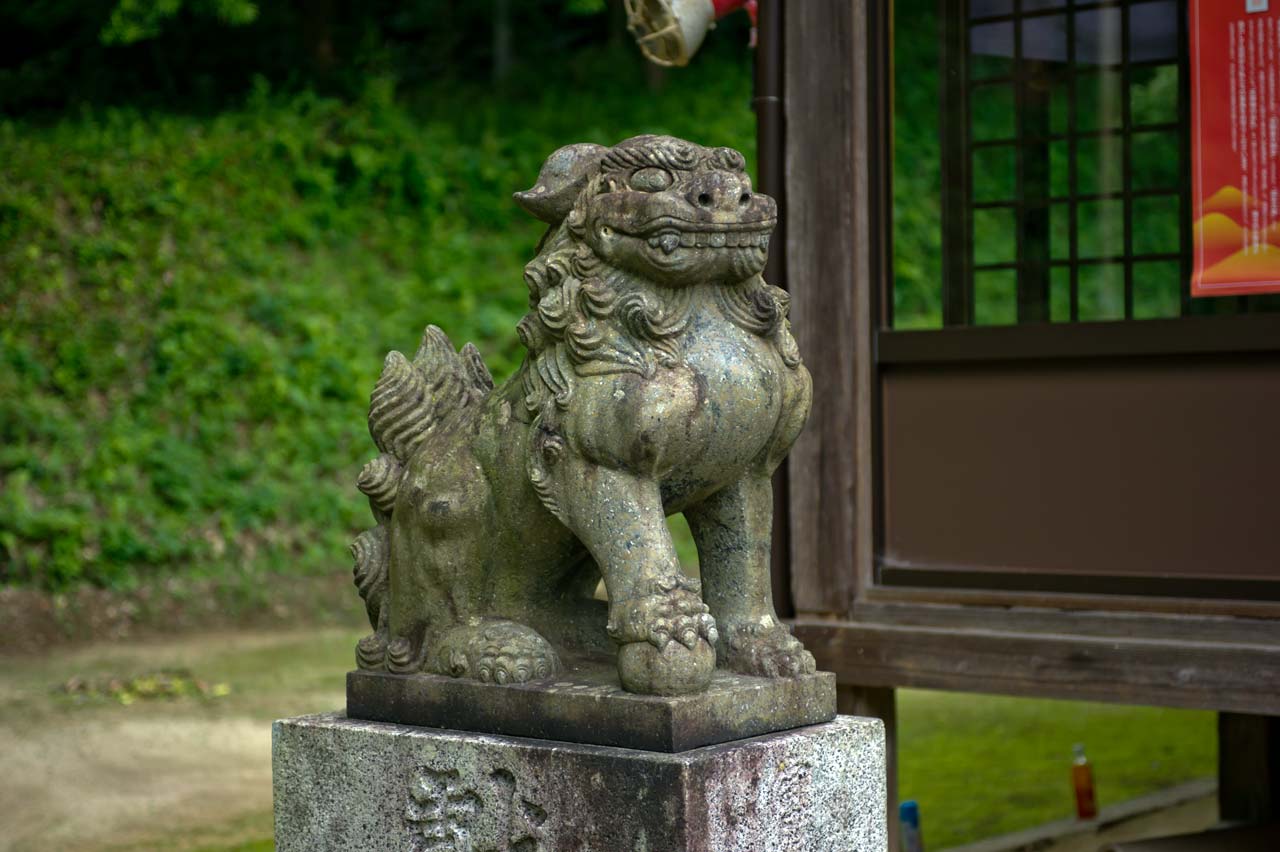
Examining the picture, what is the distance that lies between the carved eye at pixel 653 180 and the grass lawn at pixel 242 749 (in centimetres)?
385

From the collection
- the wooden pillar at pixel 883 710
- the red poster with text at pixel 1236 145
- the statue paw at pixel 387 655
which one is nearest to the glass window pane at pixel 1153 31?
the red poster with text at pixel 1236 145

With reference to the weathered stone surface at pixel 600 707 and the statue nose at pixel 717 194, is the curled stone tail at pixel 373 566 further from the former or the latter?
the statue nose at pixel 717 194

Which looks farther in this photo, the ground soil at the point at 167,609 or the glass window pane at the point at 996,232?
the ground soil at the point at 167,609

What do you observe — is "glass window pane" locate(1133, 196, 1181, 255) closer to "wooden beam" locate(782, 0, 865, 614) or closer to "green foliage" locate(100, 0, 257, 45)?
"wooden beam" locate(782, 0, 865, 614)

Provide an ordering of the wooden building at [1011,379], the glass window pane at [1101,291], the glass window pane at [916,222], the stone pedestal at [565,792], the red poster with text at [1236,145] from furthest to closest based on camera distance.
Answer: the glass window pane at [916,222], the glass window pane at [1101,291], the wooden building at [1011,379], the red poster with text at [1236,145], the stone pedestal at [565,792]

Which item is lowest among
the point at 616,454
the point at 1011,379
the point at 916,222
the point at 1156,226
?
the point at 616,454

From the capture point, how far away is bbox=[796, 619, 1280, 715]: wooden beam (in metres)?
4.37

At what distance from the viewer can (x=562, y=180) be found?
3.16m

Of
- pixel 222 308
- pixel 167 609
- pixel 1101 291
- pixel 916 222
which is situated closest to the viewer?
pixel 1101 291

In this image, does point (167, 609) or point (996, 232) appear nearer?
point (996, 232)

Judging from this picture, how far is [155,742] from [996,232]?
459 cm

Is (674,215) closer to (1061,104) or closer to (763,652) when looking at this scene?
(763,652)

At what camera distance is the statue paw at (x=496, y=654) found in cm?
310

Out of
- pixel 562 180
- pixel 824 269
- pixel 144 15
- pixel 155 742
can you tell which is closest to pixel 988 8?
pixel 824 269
